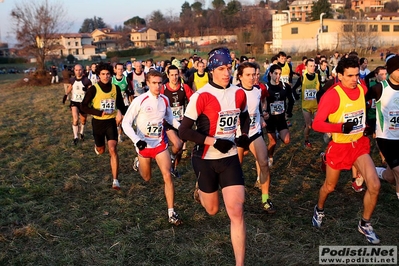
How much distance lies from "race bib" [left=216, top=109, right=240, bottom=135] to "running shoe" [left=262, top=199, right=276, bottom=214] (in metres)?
2.02

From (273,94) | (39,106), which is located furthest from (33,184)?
(39,106)

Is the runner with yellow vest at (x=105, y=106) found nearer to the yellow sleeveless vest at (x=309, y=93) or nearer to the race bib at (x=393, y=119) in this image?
the race bib at (x=393, y=119)

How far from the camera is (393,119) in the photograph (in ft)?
17.1

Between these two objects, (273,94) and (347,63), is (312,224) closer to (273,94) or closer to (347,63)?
(347,63)

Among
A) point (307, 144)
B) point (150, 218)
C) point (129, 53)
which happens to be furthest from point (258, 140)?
point (129, 53)

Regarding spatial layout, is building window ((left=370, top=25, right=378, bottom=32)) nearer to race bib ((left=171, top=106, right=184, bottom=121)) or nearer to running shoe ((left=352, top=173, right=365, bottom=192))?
race bib ((left=171, top=106, right=184, bottom=121))

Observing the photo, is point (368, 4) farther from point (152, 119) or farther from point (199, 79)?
point (152, 119)

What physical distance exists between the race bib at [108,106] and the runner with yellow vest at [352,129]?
12.9ft

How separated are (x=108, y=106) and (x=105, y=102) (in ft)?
0.33

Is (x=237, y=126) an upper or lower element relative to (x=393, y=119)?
A: upper

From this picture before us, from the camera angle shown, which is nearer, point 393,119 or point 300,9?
point 393,119

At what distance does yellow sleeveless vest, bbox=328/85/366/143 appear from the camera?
4793 mm

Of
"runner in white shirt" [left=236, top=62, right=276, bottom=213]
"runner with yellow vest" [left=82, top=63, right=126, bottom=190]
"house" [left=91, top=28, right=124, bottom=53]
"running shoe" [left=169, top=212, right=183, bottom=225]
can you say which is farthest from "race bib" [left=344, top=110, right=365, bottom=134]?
"house" [left=91, top=28, right=124, bottom=53]

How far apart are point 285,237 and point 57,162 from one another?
600cm
